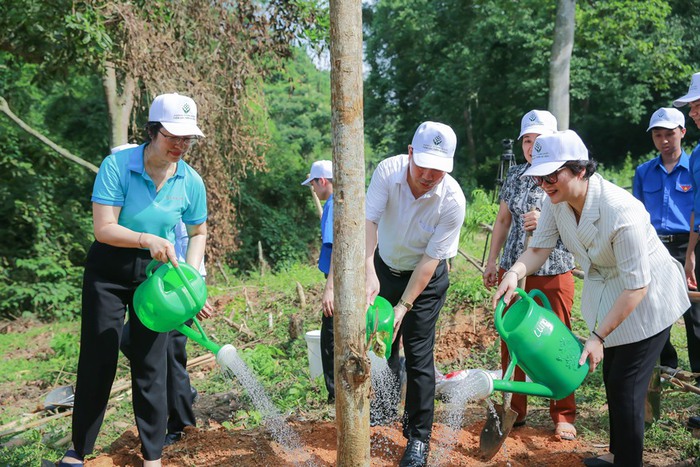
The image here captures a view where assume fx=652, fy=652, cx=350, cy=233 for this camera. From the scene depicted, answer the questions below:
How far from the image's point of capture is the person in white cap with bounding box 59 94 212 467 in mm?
2930

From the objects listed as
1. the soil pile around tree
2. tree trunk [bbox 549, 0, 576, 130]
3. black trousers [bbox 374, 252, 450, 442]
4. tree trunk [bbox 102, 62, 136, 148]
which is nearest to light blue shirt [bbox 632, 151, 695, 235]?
the soil pile around tree

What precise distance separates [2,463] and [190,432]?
101cm

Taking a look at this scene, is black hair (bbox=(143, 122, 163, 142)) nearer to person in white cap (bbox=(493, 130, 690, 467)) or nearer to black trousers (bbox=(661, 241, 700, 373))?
person in white cap (bbox=(493, 130, 690, 467))

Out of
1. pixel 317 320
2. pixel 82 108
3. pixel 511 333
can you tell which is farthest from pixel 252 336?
pixel 82 108

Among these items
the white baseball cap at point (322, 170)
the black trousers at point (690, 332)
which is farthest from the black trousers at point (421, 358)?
the black trousers at point (690, 332)

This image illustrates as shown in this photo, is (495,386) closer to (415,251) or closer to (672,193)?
(415,251)

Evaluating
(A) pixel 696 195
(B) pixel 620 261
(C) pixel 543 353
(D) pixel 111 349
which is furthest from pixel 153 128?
(A) pixel 696 195

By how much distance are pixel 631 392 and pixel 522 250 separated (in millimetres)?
1196

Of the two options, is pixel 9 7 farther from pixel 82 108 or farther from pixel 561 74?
pixel 561 74

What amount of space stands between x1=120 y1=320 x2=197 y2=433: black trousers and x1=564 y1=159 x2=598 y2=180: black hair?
235 cm

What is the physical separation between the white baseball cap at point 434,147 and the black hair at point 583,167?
20.6 inches

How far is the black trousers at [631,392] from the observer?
287 cm

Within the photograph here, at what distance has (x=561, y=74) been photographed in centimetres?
1184

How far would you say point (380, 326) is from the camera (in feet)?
9.71
